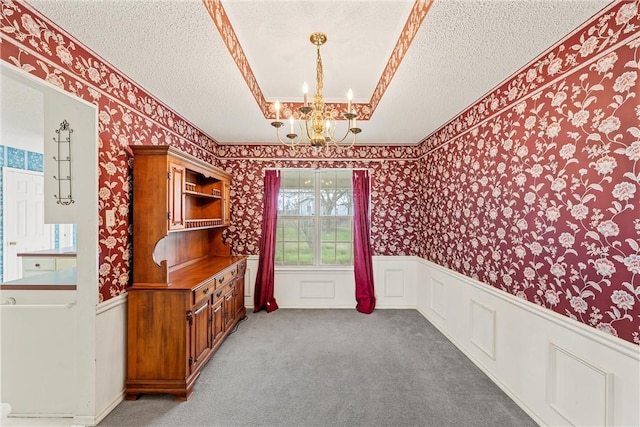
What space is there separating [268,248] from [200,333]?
5.81ft

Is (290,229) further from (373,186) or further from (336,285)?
(373,186)

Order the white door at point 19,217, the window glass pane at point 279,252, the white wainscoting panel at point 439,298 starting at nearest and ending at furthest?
the white wainscoting panel at point 439,298, the white door at point 19,217, the window glass pane at point 279,252

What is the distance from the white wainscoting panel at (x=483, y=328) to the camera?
2395mm

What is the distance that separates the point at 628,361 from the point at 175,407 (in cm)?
287

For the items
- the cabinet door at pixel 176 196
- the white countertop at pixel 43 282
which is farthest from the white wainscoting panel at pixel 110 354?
the cabinet door at pixel 176 196

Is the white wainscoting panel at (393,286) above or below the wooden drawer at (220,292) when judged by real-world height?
below

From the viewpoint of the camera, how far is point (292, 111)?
3008mm

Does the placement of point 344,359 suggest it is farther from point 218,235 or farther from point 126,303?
point 218,235

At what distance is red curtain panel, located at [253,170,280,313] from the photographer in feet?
13.3

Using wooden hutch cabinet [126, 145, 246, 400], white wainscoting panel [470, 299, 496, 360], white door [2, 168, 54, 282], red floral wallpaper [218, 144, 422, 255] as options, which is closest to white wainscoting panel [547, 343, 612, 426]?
white wainscoting panel [470, 299, 496, 360]

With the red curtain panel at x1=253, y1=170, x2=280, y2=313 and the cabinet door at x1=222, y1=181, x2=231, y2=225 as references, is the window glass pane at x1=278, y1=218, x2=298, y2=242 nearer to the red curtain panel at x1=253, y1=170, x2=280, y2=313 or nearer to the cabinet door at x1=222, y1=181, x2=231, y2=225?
the red curtain panel at x1=253, y1=170, x2=280, y2=313

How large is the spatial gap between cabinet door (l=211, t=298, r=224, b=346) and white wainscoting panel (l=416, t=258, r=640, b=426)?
259 centimetres

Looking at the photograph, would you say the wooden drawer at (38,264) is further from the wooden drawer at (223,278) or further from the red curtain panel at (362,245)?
the red curtain panel at (362,245)

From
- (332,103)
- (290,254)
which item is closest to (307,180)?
(290,254)
